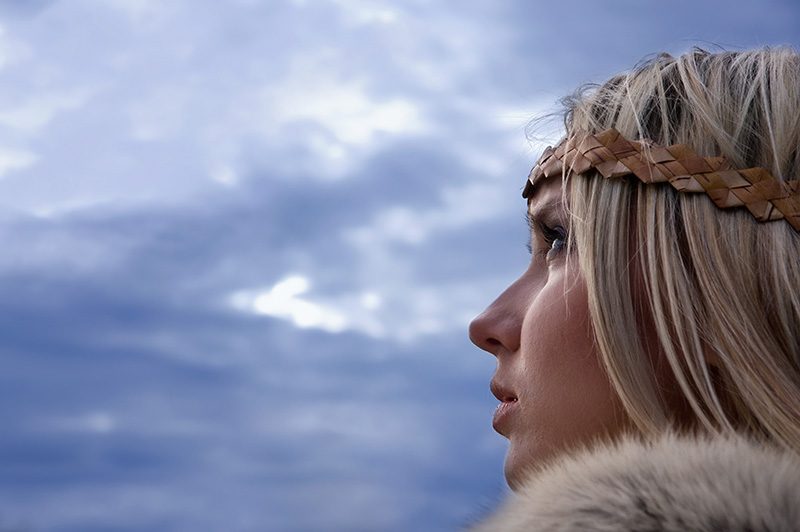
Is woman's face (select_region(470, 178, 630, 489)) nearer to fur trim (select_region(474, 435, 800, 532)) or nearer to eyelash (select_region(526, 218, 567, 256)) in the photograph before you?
eyelash (select_region(526, 218, 567, 256))

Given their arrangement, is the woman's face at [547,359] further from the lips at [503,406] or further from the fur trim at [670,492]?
the fur trim at [670,492]

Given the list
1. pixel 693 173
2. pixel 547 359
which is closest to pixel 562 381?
pixel 547 359

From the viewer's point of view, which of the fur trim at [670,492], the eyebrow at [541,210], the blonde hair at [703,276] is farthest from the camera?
the eyebrow at [541,210]

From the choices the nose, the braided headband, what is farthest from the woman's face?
the braided headband

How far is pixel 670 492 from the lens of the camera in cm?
121

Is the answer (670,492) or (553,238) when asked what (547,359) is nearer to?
(553,238)

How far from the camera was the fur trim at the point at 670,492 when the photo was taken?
1160 millimetres

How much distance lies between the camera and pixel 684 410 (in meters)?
1.92

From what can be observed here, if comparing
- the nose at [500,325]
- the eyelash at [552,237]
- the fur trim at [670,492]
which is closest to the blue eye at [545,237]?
the eyelash at [552,237]

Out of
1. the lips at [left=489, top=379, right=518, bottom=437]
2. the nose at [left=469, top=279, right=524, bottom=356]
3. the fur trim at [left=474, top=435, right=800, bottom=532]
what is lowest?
the fur trim at [left=474, top=435, right=800, bottom=532]

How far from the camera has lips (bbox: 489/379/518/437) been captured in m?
2.13

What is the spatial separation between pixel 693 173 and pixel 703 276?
0.28 m

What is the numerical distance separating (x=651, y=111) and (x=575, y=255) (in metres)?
0.49

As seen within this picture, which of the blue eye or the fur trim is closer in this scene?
the fur trim
